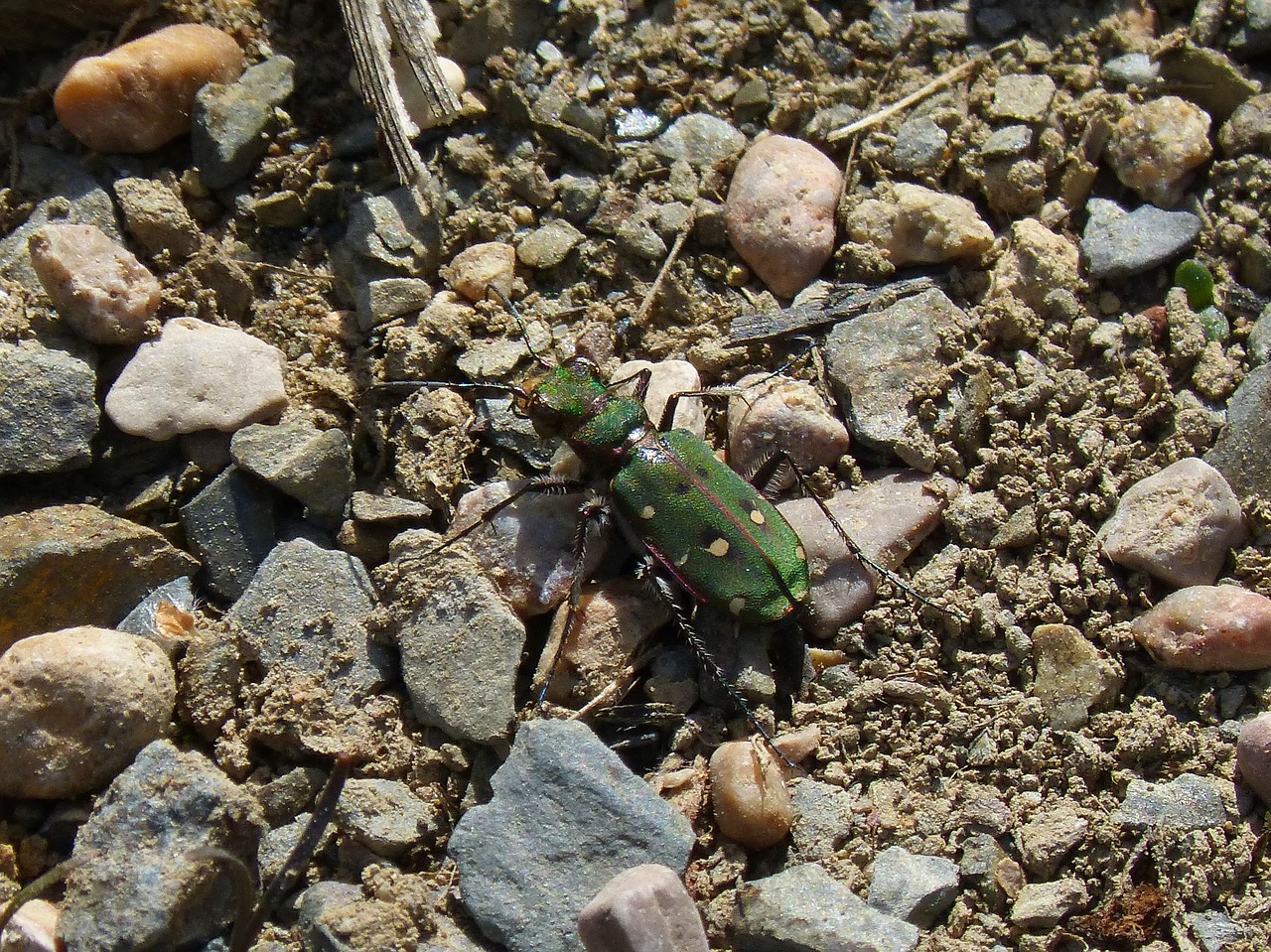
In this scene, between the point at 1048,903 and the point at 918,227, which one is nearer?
the point at 1048,903

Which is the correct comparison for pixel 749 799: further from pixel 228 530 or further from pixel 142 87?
pixel 142 87

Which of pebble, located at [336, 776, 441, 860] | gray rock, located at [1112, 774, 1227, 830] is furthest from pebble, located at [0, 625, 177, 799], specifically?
gray rock, located at [1112, 774, 1227, 830]

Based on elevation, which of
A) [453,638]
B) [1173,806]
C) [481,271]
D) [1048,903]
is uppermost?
[481,271]

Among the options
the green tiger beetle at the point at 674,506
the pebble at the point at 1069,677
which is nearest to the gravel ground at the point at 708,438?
the pebble at the point at 1069,677

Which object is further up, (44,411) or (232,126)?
(232,126)

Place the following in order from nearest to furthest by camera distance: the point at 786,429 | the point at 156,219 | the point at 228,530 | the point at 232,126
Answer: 1. the point at 228,530
2. the point at 786,429
3. the point at 156,219
4. the point at 232,126

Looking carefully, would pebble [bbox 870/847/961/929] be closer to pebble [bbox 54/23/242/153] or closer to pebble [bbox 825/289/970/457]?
pebble [bbox 825/289/970/457]

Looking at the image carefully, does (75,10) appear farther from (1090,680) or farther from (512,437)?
(1090,680)

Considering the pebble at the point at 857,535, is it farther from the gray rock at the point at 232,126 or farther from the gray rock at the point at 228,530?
the gray rock at the point at 232,126

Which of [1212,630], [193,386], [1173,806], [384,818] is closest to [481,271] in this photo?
[193,386]
